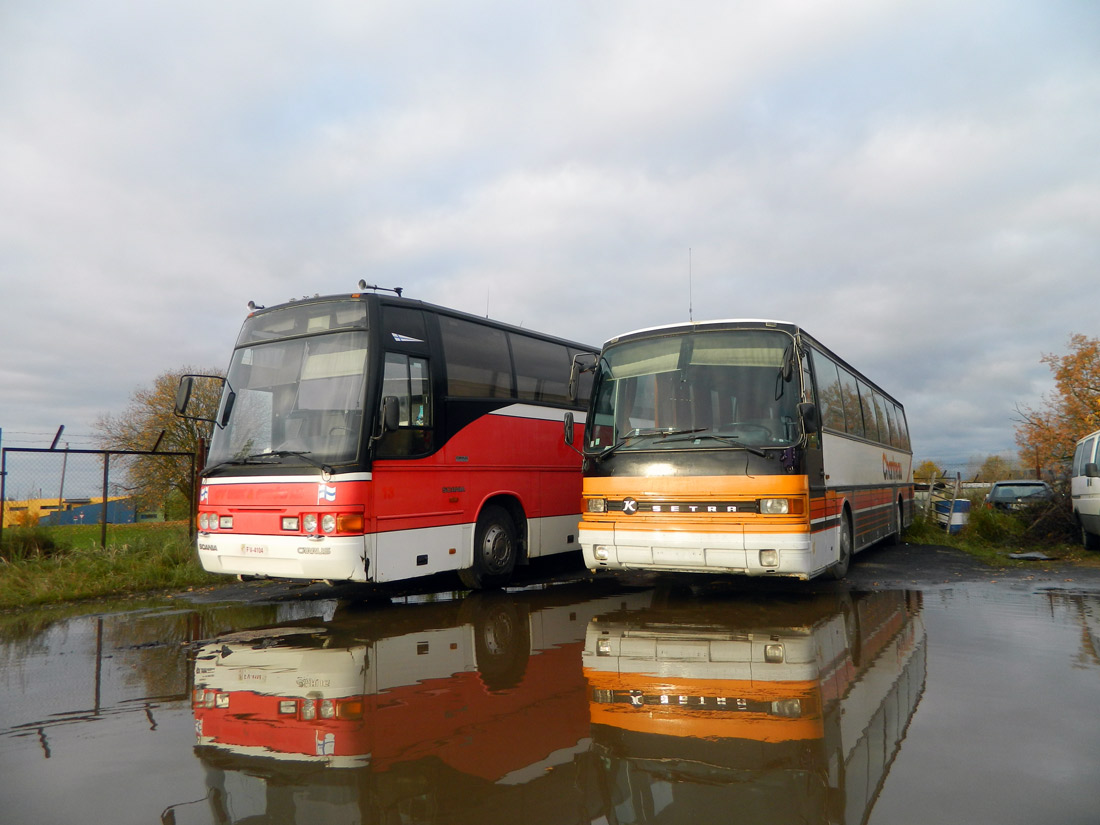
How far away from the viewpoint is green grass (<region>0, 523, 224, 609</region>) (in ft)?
32.1

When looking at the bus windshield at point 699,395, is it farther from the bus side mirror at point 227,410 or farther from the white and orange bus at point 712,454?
the bus side mirror at point 227,410

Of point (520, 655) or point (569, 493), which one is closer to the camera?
point (520, 655)

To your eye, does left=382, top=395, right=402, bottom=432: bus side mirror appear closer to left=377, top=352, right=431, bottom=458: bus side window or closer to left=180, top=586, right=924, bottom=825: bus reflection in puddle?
left=377, top=352, right=431, bottom=458: bus side window

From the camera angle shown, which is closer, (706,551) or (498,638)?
(498,638)

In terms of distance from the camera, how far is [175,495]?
2658 cm

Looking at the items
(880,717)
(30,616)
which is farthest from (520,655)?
(30,616)

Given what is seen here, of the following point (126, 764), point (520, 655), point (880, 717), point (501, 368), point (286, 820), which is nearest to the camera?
point (286, 820)

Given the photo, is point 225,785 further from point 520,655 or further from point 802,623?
point 802,623

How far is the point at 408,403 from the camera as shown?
8.94 meters

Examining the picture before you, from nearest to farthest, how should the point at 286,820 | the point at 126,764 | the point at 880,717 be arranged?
the point at 286,820 < the point at 126,764 < the point at 880,717

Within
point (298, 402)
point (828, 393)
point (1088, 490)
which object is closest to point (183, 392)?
point (298, 402)

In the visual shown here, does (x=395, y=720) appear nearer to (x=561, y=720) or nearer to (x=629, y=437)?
(x=561, y=720)

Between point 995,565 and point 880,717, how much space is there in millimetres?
9307

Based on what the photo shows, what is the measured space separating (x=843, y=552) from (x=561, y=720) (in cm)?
666
